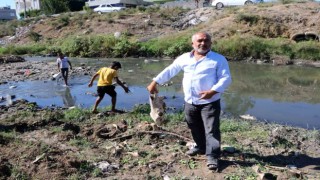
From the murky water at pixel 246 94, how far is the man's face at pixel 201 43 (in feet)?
16.0

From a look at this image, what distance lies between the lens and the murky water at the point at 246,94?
10.2 m

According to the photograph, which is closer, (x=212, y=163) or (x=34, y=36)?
(x=212, y=163)

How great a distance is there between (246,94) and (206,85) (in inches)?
325

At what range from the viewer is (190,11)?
3678 centimetres

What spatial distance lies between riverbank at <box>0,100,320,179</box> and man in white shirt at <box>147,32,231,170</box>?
46 cm

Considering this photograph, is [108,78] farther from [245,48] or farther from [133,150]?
[245,48]

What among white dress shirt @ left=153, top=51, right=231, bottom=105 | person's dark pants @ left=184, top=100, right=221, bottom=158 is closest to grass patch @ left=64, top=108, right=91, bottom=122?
person's dark pants @ left=184, top=100, right=221, bottom=158

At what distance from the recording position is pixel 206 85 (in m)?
4.91

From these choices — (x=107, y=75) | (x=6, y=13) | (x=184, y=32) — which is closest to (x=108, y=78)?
(x=107, y=75)

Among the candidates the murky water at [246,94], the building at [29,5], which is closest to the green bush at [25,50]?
the murky water at [246,94]

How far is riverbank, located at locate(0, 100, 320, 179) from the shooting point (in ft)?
16.4

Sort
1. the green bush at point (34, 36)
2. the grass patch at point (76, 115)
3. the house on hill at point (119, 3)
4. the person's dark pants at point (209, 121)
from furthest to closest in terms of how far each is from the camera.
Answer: the house on hill at point (119, 3) < the green bush at point (34, 36) < the grass patch at point (76, 115) < the person's dark pants at point (209, 121)

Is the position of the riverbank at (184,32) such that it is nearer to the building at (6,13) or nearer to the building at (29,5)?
the building at (29,5)

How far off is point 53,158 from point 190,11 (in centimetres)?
3285
